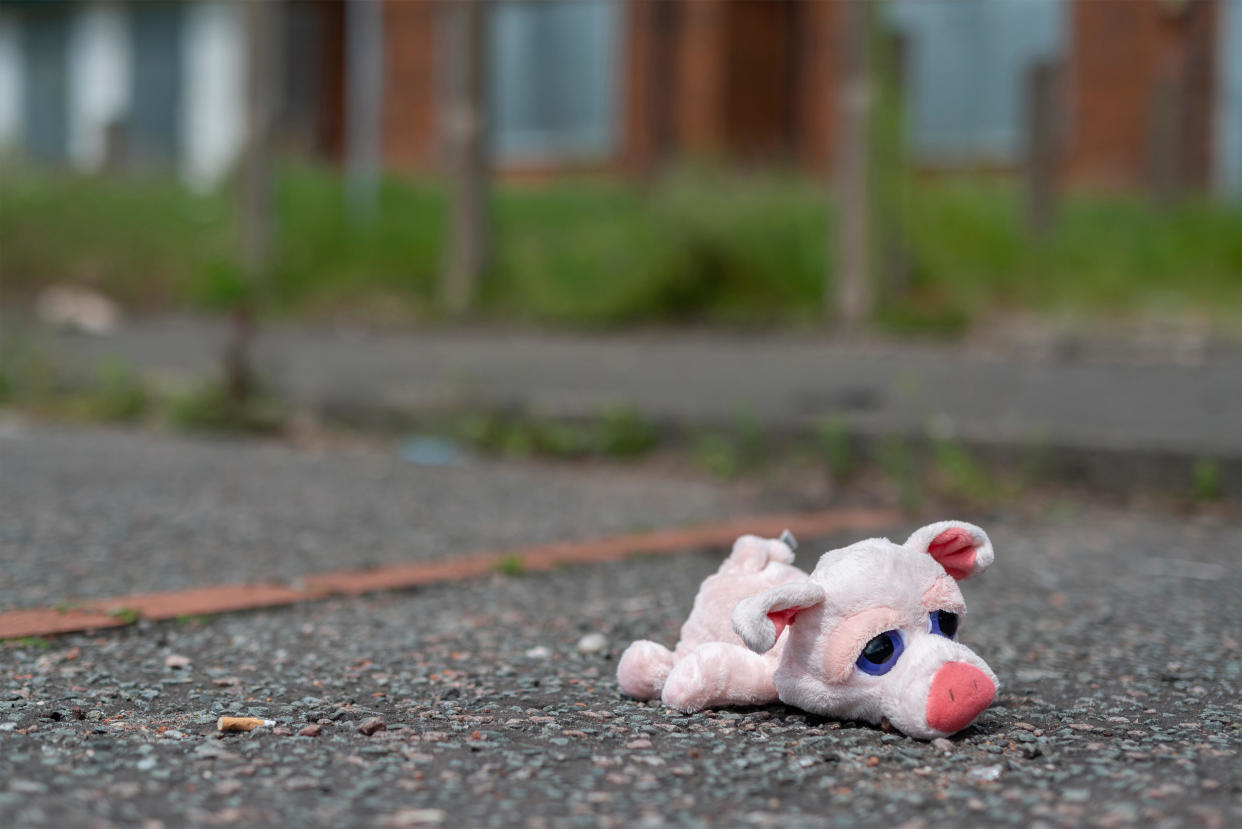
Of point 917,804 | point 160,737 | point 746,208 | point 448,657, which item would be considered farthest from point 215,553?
point 746,208

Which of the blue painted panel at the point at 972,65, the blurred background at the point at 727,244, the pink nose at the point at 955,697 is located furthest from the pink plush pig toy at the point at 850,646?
the blue painted panel at the point at 972,65

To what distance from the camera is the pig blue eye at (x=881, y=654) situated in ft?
5.80

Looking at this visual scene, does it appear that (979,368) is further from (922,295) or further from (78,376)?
(78,376)

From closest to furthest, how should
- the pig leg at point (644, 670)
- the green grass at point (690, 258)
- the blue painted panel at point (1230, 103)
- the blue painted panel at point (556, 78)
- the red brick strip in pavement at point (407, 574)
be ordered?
the pig leg at point (644, 670), the red brick strip in pavement at point (407, 574), the green grass at point (690, 258), the blue painted panel at point (1230, 103), the blue painted panel at point (556, 78)

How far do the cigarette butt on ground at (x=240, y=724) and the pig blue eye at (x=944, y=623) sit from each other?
0.84 metres

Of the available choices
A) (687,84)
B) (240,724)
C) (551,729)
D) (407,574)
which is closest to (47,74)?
(687,84)

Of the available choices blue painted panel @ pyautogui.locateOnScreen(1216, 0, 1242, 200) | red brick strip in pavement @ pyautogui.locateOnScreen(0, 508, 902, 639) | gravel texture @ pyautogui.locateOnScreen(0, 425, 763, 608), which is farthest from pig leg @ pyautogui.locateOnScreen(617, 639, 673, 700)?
blue painted panel @ pyautogui.locateOnScreen(1216, 0, 1242, 200)

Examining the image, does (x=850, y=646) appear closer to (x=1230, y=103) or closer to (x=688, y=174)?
(x=688, y=174)

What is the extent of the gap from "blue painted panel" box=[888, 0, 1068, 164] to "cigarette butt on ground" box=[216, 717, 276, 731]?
10192 mm

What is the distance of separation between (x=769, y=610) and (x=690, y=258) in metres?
5.07

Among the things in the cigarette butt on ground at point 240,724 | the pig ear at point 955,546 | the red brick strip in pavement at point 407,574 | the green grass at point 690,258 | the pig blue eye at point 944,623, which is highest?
the green grass at point 690,258

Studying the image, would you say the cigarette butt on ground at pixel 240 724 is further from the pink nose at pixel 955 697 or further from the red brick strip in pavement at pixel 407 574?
the pink nose at pixel 955 697

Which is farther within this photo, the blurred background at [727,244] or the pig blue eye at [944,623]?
the blurred background at [727,244]

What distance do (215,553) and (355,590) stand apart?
17.5 inches
